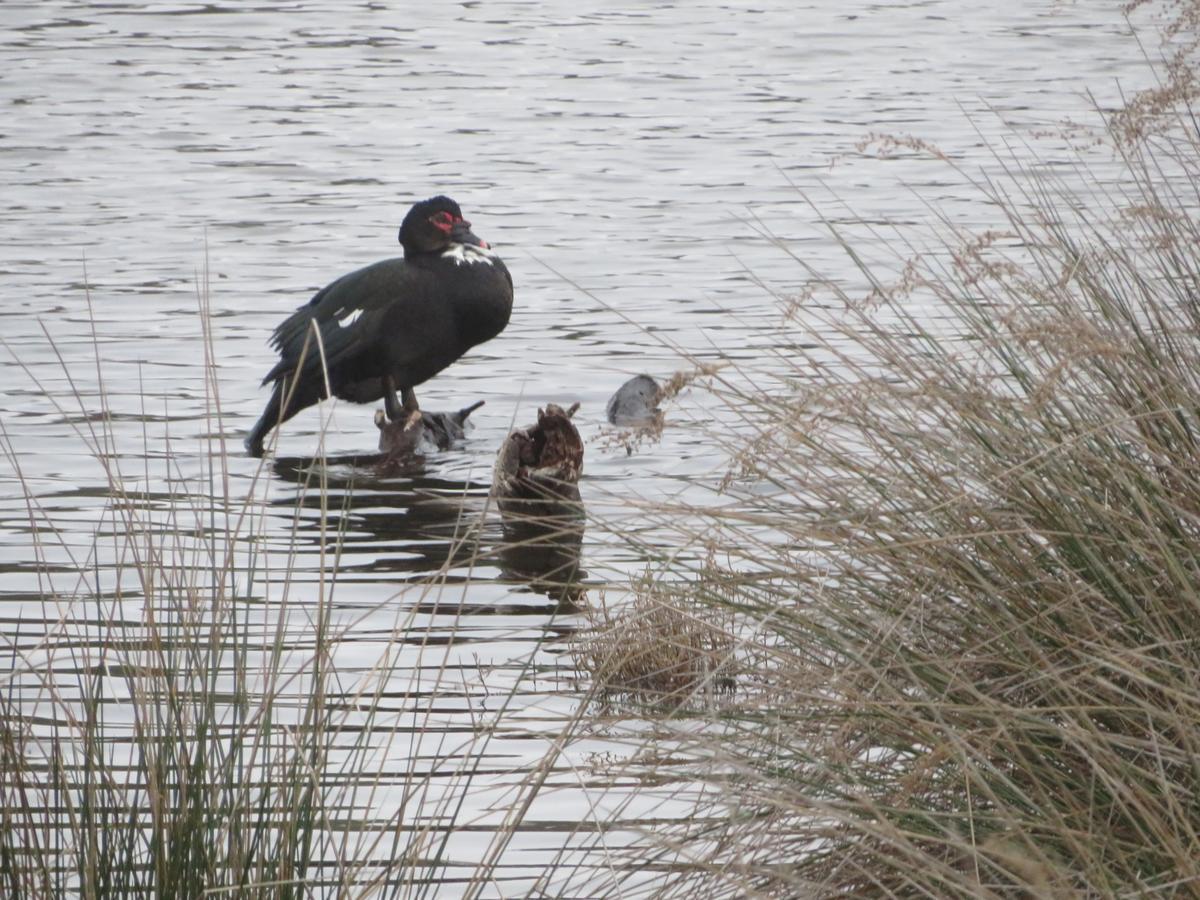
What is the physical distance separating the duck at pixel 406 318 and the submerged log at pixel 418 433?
3.4 inches

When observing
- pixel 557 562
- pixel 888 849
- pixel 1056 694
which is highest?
pixel 1056 694

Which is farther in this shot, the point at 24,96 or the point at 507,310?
the point at 24,96

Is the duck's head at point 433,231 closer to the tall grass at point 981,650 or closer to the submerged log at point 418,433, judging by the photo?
the submerged log at point 418,433

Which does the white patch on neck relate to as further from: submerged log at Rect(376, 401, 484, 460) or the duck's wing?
submerged log at Rect(376, 401, 484, 460)

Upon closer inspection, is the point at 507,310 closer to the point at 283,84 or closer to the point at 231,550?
the point at 231,550

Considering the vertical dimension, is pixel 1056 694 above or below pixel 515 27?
above

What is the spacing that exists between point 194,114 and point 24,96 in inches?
66.9

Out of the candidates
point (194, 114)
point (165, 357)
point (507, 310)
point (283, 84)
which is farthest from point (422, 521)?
point (283, 84)

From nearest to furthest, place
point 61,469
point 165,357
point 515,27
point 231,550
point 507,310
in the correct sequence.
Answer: point 231,550, point 61,469, point 507,310, point 165,357, point 515,27

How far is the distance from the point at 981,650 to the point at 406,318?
5.40m

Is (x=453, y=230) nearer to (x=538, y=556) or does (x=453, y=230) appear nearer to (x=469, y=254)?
(x=469, y=254)

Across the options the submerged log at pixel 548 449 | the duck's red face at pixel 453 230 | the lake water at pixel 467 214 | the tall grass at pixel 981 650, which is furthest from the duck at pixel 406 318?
the tall grass at pixel 981 650

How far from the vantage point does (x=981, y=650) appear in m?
3.22

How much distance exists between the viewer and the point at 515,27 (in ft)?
74.3
